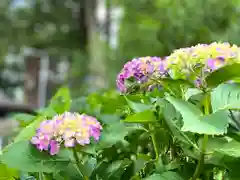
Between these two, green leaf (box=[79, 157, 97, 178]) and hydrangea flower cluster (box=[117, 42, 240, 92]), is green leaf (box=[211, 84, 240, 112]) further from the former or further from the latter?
green leaf (box=[79, 157, 97, 178])

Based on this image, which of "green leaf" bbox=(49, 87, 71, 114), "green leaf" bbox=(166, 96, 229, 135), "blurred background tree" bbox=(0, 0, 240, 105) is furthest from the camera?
"blurred background tree" bbox=(0, 0, 240, 105)

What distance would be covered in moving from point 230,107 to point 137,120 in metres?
0.09

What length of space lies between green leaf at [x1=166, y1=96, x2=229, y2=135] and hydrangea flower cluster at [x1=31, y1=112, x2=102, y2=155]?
9cm

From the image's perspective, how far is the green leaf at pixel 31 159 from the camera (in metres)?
0.44

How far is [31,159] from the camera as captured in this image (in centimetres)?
44

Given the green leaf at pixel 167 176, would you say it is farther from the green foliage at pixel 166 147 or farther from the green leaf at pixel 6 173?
the green leaf at pixel 6 173

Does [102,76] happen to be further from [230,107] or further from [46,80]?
[230,107]

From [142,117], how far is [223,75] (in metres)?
0.09

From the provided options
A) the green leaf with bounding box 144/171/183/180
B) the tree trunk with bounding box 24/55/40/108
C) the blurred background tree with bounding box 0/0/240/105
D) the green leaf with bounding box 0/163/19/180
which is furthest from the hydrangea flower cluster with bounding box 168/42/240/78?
the tree trunk with bounding box 24/55/40/108

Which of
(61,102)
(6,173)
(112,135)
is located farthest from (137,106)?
(61,102)

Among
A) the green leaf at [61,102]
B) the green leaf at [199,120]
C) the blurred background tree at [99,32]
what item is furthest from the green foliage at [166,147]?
the blurred background tree at [99,32]

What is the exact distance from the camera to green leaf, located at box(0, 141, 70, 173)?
0.44 metres

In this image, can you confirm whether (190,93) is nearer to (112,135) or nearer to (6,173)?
(112,135)

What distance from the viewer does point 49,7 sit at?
10.6 metres
